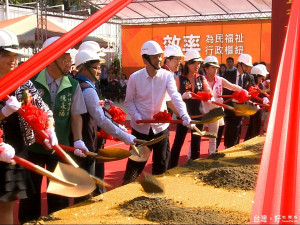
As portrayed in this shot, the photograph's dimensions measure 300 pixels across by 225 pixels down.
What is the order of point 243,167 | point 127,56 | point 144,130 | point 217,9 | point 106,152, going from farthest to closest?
point 127,56
point 217,9
point 144,130
point 243,167
point 106,152

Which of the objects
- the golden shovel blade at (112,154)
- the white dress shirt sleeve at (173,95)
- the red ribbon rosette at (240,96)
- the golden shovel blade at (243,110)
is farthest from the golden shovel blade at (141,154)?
the red ribbon rosette at (240,96)

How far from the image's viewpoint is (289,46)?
2578mm

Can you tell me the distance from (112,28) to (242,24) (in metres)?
4.83

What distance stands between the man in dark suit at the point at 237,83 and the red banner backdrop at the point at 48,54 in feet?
12.1

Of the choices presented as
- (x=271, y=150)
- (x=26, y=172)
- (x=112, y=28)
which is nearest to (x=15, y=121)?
(x=26, y=172)

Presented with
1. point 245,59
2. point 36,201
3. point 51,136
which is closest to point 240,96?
point 245,59

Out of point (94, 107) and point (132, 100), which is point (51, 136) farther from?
point (132, 100)

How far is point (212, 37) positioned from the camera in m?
13.5

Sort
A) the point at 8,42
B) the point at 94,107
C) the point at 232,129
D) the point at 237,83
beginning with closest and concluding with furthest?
the point at 8,42 → the point at 94,107 → the point at 232,129 → the point at 237,83

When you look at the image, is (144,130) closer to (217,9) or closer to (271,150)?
(271,150)

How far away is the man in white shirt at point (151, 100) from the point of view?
4.12m

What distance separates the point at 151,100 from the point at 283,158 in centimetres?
231

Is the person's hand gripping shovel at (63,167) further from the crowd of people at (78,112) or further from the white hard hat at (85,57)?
the white hard hat at (85,57)

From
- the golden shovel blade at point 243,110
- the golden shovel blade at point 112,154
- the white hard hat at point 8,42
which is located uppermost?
the white hard hat at point 8,42
